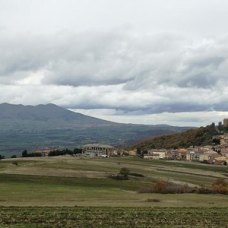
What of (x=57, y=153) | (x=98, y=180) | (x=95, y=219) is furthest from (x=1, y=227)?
(x=57, y=153)

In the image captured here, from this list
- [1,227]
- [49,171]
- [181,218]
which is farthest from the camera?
[49,171]

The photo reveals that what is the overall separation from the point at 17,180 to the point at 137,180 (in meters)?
27.5

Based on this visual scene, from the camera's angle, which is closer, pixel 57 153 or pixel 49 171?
pixel 49 171

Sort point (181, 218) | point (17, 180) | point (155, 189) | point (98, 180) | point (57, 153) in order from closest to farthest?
1. point (181, 218)
2. point (155, 189)
3. point (17, 180)
4. point (98, 180)
5. point (57, 153)

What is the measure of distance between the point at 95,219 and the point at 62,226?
499cm

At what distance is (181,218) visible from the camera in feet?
127

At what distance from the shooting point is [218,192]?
87.4 m

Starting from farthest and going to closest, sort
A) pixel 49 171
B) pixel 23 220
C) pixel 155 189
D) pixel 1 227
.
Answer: pixel 49 171 < pixel 155 189 < pixel 23 220 < pixel 1 227

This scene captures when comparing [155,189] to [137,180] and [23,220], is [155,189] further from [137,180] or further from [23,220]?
[23,220]

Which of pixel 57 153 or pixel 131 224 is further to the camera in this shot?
pixel 57 153

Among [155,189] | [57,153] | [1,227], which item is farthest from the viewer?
[57,153]

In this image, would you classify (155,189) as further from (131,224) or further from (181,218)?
(131,224)

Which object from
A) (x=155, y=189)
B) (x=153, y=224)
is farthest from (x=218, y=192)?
(x=153, y=224)

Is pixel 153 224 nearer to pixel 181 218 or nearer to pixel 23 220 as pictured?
pixel 181 218
